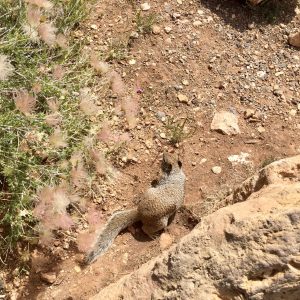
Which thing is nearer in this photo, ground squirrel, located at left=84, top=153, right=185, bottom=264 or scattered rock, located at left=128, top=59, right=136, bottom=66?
ground squirrel, located at left=84, top=153, right=185, bottom=264

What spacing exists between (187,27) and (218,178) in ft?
6.09

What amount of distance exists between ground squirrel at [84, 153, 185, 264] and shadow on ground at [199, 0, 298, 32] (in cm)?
202

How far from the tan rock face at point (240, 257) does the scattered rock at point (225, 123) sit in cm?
201

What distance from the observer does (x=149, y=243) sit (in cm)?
479

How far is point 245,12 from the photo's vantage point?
5.89 metres

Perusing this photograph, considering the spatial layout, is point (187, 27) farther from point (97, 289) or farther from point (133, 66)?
point (97, 289)

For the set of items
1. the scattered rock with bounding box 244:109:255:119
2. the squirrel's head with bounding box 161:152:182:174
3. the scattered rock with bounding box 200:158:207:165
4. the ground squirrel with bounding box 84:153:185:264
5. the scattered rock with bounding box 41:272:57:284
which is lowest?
the scattered rock with bounding box 41:272:57:284

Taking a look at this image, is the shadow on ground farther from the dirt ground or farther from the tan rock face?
the tan rock face

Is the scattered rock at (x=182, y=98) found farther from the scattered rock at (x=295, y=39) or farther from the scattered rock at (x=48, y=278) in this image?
the scattered rock at (x=48, y=278)

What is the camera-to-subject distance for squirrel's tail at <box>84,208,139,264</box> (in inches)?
179

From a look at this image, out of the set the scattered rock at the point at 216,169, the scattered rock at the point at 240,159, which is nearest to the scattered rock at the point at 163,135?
the scattered rock at the point at 216,169

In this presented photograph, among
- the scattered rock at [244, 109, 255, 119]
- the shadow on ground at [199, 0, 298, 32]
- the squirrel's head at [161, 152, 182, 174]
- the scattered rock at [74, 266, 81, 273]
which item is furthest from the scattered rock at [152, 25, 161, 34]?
the scattered rock at [74, 266, 81, 273]

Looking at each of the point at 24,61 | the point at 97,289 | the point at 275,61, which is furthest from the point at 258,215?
the point at 275,61

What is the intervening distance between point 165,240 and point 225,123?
4.77 ft
